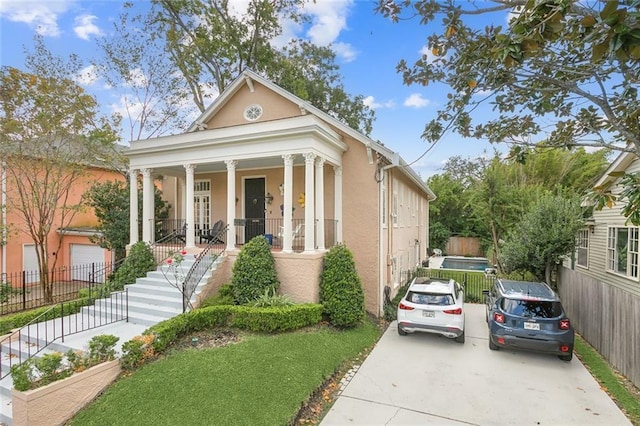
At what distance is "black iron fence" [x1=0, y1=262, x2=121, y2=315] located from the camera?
36.0 ft

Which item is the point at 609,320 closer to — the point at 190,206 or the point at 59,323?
the point at 190,206

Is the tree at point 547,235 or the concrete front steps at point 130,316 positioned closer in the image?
the concrete front steps at point 130,316

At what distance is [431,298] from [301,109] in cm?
790

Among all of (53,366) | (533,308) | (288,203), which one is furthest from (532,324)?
(53,366)

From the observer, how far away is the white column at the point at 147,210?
38.7 feet

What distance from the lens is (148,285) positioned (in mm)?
9727

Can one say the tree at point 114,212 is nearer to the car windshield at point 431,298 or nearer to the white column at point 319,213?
the white column at point 319,213

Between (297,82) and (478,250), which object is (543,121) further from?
(478,250)

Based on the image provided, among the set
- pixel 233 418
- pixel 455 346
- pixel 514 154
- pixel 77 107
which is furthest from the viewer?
pixel 77 107

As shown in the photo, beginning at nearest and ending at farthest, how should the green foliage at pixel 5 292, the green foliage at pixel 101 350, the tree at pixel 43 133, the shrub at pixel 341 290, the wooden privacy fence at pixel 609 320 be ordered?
the green foliage at pixel 101 350, the wooden privacy fence at pixel 609 320, the shrub at pixel 341 290, the green foliage at pixel 5 292, the tree at pixel 43 133

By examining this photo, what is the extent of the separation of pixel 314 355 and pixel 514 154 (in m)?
5.73

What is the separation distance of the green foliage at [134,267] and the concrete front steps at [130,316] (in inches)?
14.7

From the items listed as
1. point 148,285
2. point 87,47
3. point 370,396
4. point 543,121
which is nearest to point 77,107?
point 87,47

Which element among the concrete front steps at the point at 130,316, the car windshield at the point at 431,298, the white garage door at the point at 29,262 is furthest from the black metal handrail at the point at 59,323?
the white garage door at the point at 29,262
